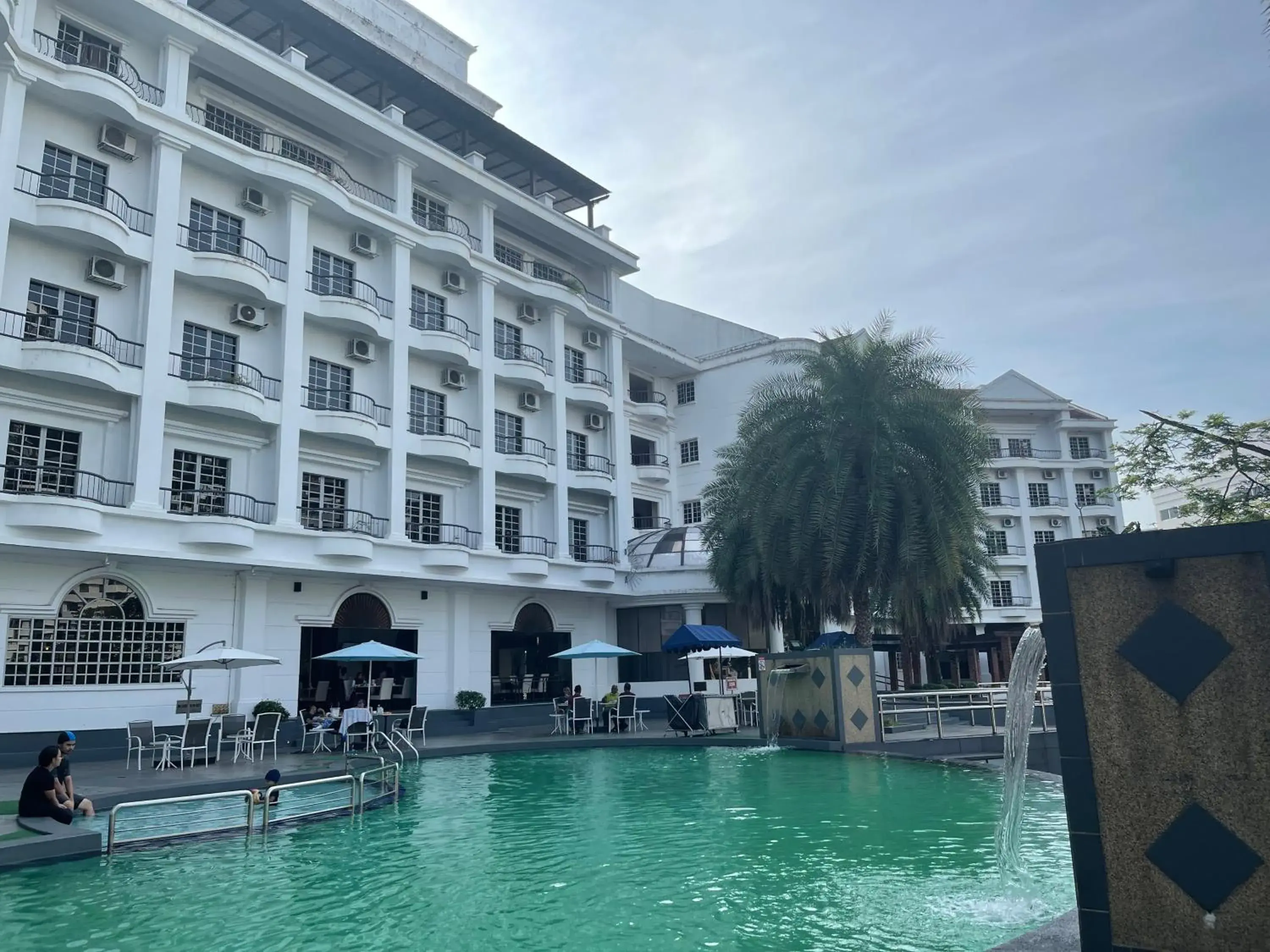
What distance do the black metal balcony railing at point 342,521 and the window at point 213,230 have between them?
7.10 metres

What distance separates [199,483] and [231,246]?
6454 millimetres

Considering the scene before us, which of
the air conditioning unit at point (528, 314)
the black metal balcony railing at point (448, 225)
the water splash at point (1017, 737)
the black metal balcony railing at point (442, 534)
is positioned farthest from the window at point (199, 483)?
the water splash at point (1017, 737)

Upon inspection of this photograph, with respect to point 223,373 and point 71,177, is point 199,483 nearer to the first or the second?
point 223,373

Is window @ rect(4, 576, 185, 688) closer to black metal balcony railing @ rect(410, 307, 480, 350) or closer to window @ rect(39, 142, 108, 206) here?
window @ rect(39, 142, 108, 206)

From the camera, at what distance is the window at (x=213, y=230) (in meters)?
23.5

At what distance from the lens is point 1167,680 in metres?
4.88

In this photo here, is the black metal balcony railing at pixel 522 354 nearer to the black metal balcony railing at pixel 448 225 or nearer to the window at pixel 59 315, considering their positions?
the black metal balcony railing at pixel 448 225

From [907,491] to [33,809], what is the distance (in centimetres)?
1790

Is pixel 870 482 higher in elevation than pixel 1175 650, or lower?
higher

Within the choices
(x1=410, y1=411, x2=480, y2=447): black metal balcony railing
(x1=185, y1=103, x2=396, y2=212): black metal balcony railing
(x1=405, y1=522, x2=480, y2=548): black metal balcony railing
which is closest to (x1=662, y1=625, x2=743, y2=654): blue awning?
(x1=405, y1=522, x2=480, y2=548): black metal balcony railing

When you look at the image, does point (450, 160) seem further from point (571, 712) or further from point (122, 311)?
point (571, 712)

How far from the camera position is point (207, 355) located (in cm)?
2356

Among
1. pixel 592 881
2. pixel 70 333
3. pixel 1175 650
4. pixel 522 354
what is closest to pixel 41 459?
pixel 70 333

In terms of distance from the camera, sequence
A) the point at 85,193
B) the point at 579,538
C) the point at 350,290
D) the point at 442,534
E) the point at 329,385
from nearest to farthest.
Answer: the point at 85,193 < the point at 329,385 < the point at 350,290 < the point at 442,534 < the point at 579,538
